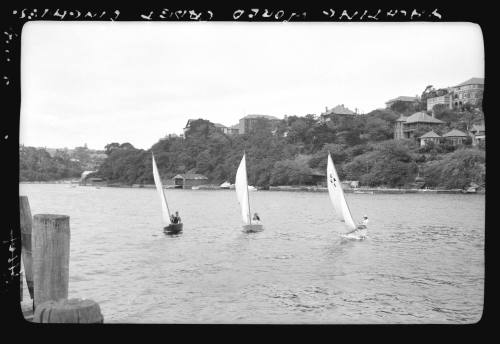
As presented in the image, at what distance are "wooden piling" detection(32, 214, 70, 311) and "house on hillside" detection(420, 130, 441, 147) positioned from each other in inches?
281

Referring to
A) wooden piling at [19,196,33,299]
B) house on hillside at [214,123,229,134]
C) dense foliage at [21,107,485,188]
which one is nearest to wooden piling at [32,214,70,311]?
wooden piling at [19,196,33,299]

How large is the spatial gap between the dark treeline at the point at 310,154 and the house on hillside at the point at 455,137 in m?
0.11

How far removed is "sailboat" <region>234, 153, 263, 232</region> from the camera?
10.4m

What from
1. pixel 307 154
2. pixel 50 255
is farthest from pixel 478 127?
pixel 307 154

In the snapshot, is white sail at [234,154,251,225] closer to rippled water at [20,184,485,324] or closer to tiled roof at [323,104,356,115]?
rippled water at [20,184,485,324]

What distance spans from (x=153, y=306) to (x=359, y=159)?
196 inches

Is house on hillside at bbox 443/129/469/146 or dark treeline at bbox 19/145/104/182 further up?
house on hillside at bbox 443/129/469/146

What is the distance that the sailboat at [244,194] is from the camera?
1041 centimetres

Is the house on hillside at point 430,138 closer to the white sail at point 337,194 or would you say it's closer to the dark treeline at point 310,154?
the dark treeline at point 310,154

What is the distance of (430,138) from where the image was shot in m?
8.34

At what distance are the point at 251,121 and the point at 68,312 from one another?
5339mm

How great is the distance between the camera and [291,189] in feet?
33.4

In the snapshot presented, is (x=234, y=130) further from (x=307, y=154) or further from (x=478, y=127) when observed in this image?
(x=478, y=127)
